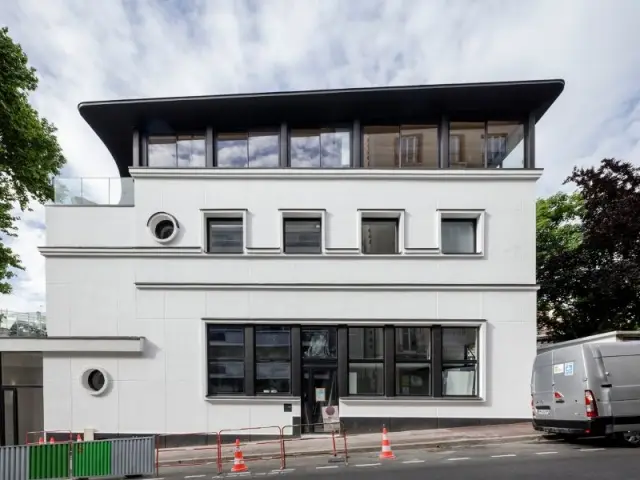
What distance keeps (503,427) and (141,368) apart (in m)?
10.5

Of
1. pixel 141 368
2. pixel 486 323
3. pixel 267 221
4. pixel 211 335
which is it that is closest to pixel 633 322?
pixel 486 323

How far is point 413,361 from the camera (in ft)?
40.7

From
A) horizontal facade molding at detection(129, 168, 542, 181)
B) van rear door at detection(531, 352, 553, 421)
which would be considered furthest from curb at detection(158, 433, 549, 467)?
horizontal facade molding at detection(129, 168, 542, 181)

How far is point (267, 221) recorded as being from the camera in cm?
1261

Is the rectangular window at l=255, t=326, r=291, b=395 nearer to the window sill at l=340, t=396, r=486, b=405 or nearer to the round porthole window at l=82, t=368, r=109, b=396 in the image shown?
the window sill at l=340, t=396, r=486, b=405

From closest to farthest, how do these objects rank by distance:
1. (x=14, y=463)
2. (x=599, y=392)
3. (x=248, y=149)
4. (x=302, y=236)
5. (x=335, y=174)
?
(x=14, y=463) → (x=599, y=392) → (x=335, y=174) → (x=302, y=236) → (x=248, y=149)

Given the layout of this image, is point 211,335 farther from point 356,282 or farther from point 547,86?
point 547,86

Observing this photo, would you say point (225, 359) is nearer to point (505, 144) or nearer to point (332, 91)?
point (332, 91)

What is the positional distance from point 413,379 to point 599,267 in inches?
348

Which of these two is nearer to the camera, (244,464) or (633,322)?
(244,464)

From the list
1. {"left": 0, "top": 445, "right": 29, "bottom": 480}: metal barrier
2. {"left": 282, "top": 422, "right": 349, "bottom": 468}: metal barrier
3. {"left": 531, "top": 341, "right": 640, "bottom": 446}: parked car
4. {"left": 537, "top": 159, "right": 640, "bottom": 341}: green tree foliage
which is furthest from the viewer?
{"left": 537, "top": 159, "right": 640, "bottom": 341}: green tree foliage

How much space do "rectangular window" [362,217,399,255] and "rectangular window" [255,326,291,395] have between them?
349 centimetres

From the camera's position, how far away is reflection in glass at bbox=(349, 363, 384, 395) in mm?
12359

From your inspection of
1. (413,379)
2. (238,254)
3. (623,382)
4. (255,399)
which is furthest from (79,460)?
(623,382)
